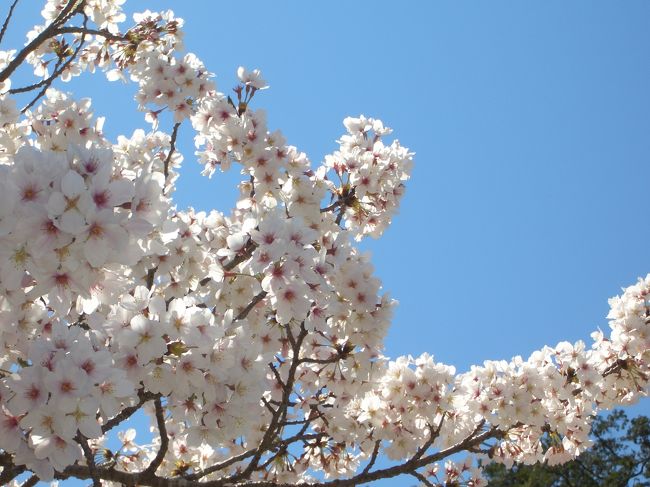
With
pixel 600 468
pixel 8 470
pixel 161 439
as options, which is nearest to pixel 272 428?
pixel 161 439

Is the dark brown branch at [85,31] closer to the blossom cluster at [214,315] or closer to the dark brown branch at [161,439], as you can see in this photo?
the blossom cluster at [214,315]

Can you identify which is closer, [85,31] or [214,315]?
[214,315]

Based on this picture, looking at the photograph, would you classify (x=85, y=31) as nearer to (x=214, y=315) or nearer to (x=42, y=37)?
(x=42, y=37)

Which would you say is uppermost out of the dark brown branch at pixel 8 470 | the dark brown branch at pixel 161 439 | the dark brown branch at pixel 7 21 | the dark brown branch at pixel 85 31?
the dark brown branch at pixel 85 31

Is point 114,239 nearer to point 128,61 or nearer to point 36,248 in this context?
point 36,248

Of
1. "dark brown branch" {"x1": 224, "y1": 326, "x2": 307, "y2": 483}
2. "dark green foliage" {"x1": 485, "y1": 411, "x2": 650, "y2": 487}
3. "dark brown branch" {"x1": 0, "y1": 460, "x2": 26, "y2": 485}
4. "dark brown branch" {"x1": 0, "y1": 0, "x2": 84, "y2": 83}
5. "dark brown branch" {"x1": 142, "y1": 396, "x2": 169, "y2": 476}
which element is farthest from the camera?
"dark green foliage" {"x1": 485, "y1": 411, "x2": 650, "y2": 487}

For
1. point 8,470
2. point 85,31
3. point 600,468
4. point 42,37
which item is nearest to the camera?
point 8,470

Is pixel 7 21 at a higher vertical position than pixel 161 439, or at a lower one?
higher

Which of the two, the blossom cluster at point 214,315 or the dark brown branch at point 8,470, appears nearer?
the blossom cluster at point 214,315

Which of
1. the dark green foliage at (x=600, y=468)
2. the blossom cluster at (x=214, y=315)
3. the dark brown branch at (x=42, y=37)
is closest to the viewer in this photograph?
the blossom cluster at (x=214, y=315)

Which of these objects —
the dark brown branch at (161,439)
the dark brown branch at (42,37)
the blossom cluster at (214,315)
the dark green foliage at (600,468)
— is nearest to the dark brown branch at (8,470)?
the blossom cluster at (214,315)

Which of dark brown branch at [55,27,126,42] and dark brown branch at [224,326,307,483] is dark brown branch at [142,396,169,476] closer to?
dark brown branch at [224,326,307,483]

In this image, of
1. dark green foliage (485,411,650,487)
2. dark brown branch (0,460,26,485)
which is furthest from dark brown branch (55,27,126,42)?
dark green foliage (485,411,650,487)

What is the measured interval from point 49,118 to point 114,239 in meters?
3.85
